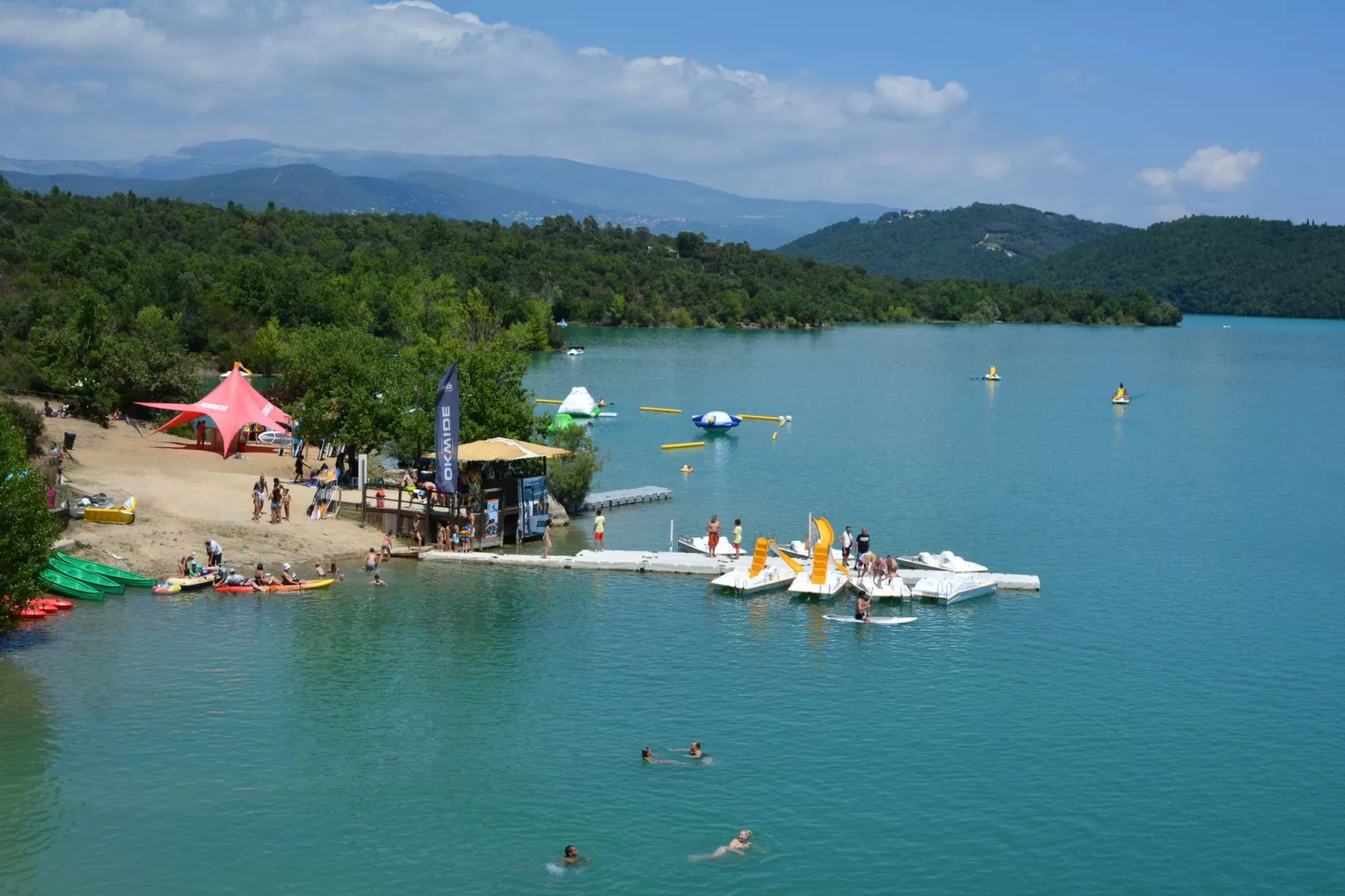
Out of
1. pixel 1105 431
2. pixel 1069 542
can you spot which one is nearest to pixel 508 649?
pixel 1069 542

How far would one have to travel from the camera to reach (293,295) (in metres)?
104

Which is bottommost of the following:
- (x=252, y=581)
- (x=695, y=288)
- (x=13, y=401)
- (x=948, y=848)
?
(x=948, y=848)

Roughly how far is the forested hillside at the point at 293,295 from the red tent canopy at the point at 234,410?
2134 mm

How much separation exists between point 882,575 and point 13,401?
34.2 metres

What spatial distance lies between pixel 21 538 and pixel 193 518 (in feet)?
35.3

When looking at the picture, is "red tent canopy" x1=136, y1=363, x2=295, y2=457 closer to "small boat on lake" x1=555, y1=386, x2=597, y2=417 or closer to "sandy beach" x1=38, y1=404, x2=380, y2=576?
"sandy beach" x1=38, y1=404, x2=380, y2=576

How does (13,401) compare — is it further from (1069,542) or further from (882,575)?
(1069,542)

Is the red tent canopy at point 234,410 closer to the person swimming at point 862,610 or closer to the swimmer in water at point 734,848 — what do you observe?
the person swimming at point 862,610

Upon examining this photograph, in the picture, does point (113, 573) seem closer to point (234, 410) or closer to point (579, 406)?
point (234, 410)

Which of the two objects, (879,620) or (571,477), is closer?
(879,620)

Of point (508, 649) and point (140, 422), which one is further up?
point (140, 422)

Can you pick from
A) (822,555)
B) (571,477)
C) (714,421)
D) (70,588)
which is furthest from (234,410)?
(714,421)

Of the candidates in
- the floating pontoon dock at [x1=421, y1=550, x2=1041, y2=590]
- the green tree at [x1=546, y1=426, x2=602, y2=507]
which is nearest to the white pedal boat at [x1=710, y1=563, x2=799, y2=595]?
the floating pontoon dock at [x1=421, y1=550, x2=1041, y2=590]

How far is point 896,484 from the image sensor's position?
58.3 metres
